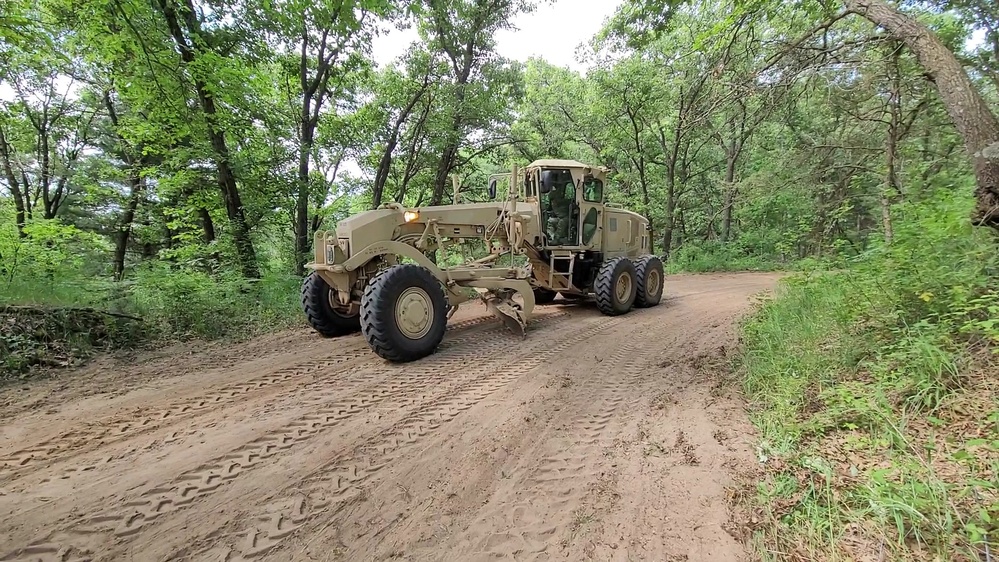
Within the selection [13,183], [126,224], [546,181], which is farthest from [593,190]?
[13,183]

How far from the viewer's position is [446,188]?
14742mm

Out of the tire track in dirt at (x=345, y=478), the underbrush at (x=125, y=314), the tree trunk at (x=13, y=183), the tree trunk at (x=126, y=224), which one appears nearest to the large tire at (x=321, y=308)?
the underbrush at (x=125, y=314)

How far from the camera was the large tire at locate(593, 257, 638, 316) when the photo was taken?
24.0 feet

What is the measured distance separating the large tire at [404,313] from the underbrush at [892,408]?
125 inches

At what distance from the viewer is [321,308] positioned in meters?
5.45

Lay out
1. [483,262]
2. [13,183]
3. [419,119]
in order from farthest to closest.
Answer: [13,183]
[419,119]
[483,262]

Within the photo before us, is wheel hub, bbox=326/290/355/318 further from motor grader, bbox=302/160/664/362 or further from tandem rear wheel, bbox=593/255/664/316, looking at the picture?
tandem rear wheel, bbox=593/255/664/316

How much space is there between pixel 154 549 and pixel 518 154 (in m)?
15.6

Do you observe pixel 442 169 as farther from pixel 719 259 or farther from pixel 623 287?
pixel 719 259

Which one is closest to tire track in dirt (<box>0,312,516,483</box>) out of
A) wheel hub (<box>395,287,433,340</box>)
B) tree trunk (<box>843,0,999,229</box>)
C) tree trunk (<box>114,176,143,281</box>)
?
wheel hub (<box>395,287,433,340</box>)

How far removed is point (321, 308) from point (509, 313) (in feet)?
8.06

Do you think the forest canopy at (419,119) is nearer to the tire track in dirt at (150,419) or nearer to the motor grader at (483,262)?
the motor grader at (483,262)

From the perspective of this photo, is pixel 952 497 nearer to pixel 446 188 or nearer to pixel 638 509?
pixel 638 509

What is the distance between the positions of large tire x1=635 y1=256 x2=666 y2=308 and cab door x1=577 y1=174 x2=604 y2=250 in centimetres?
97
